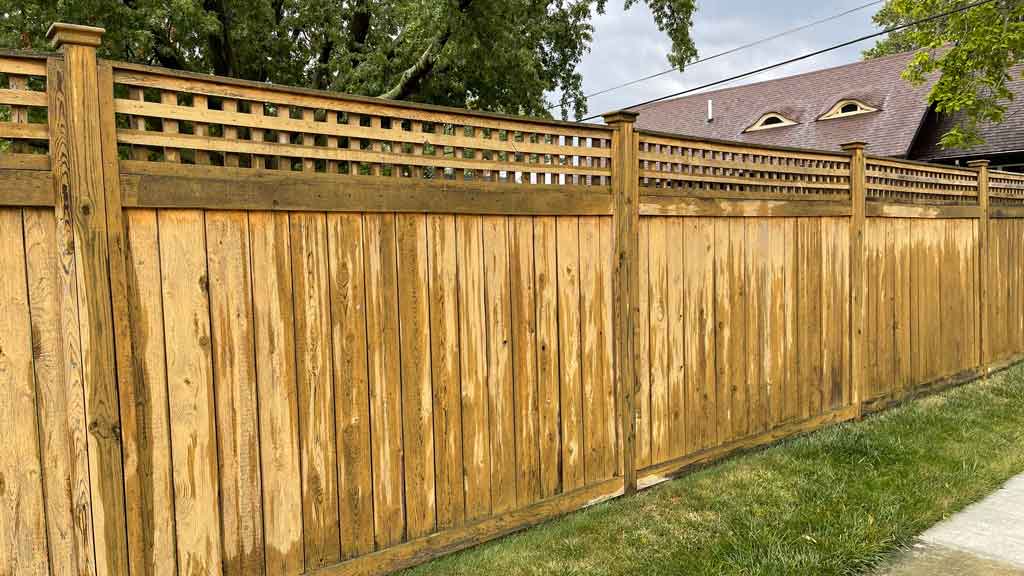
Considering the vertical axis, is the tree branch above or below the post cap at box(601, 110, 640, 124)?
above

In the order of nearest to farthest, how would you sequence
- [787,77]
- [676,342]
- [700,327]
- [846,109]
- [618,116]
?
[618,116], [676,342], [700,327], [846,109], [787,77]

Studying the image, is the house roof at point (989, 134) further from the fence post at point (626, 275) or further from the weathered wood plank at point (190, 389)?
the weathered wood plank at point (190, 389)

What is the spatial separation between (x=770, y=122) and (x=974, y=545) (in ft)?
67.6

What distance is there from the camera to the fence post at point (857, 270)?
5609mm

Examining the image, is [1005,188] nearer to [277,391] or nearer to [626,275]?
[626,275]

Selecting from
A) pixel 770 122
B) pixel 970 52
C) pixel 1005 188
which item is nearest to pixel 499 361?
pixel 1005 188

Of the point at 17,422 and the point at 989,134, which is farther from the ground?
the point at 989,134

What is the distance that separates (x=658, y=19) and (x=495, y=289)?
12.5 metres

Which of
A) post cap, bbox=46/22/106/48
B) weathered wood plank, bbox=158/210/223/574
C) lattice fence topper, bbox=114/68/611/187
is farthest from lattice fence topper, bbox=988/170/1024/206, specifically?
post cap, bbox=46/22/106/48

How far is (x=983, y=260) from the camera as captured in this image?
727cm

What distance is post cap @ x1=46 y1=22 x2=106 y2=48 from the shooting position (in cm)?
221

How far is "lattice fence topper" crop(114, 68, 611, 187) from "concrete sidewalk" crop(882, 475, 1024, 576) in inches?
93.0

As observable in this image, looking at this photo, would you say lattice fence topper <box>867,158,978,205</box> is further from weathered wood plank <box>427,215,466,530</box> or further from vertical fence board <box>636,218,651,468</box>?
weathered wood plank <box>427,215,466,530</box>

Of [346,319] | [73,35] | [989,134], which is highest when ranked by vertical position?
[989,134]
